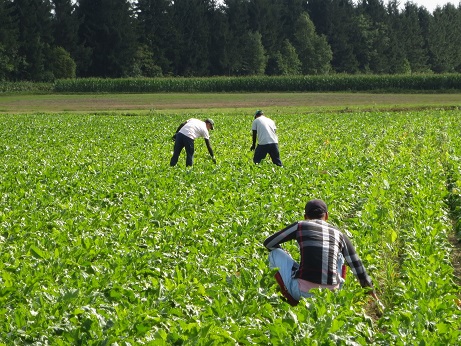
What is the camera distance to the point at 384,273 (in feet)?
28.6

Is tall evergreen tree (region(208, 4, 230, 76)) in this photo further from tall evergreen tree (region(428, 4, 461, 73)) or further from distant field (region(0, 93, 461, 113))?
tall evergreen tree (region(428, 4, 461, 73))

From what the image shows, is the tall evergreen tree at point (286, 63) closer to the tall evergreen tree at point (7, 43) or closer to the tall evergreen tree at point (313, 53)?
the tall evergreen tree at point (313, 53)

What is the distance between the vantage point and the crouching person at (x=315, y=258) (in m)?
6.43

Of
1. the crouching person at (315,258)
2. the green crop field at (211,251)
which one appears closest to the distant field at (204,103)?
the green crop field at (211,251)

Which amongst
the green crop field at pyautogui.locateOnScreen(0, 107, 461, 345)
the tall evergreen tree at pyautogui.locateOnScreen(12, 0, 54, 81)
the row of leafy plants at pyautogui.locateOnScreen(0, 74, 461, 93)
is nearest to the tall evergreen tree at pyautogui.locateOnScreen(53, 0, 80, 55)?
the tall evergreen tree at pyautogui.locateOnScreen(12, 0, 54, 81)

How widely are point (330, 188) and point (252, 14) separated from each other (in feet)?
322

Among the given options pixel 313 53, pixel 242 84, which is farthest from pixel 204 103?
pixel 313 53

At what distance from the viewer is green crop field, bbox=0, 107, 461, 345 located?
18.6 ft

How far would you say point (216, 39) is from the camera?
99.4 metres

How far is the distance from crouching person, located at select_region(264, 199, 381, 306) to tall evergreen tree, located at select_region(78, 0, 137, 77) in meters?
84.2

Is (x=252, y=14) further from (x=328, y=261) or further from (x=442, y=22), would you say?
(x=328, y=261)

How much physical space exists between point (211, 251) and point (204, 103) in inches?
1813

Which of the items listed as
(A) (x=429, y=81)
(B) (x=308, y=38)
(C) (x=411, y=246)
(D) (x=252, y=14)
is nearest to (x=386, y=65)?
(B) (x=308, y=38)

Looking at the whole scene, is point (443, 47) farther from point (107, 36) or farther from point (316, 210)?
point (316, 210)
